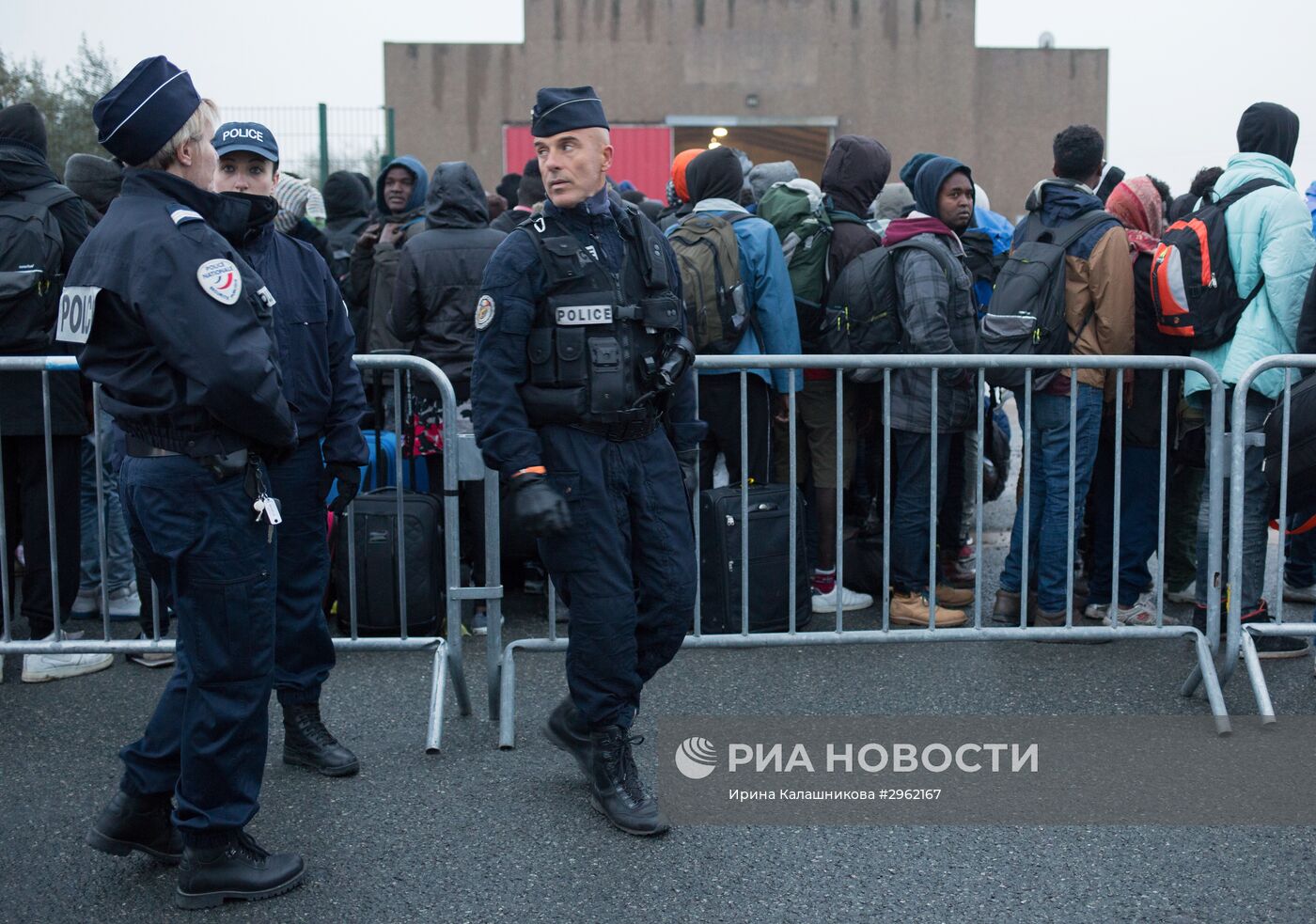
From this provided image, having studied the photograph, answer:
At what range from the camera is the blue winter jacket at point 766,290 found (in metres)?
6.21

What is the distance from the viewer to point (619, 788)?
4055 mm

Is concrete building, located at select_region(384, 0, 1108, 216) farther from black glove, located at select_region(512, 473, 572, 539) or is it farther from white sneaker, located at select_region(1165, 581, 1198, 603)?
black glove, located at select_region(512, 473, 572, 539)

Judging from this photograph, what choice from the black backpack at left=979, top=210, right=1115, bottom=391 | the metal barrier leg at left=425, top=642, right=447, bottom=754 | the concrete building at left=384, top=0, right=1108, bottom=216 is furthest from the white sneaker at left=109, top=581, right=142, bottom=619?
the concrete building at left=384, top=0, right=1108, bottom=216

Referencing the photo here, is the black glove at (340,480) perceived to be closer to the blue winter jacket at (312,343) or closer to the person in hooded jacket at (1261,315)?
the blue winter jacket at (312,343)

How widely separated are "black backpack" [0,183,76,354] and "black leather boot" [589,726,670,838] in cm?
301

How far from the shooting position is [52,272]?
546cm

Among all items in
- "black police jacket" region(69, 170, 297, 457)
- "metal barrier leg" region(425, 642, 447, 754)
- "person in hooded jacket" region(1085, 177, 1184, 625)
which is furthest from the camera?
"person in hooded jacket" region(1085, 177, 1184, 625)

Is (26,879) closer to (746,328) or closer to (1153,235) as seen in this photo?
(746,328)

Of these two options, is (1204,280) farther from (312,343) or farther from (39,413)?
(39,413)

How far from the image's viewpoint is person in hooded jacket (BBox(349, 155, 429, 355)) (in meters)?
7.04

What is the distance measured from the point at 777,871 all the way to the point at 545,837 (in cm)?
70

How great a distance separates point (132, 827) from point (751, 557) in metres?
2.76

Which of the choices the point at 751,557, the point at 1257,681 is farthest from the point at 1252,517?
the point at 751,557

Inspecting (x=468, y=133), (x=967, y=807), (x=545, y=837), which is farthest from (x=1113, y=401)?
(x=468, y=133)
